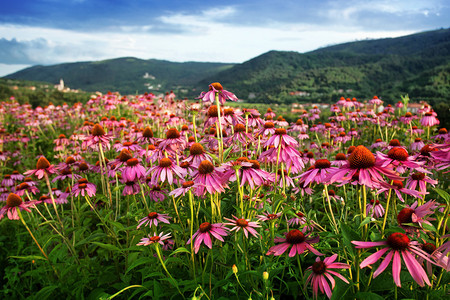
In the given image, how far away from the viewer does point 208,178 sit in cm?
172

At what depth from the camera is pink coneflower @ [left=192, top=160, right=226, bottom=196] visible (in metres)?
1.66

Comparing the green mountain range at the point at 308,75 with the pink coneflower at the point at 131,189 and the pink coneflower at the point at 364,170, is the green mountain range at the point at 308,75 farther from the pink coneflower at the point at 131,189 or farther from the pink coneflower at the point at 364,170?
the pink coneflower at the point at 364,170

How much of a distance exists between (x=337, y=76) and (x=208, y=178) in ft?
245

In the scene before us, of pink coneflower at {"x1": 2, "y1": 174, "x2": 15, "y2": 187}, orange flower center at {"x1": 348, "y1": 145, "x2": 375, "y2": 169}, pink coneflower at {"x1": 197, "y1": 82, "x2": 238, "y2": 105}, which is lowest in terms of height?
pink coneflower at {"x1": 2, "y1": 174, "x2": 15, "y2": 187}

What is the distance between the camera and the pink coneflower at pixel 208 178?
1659mm

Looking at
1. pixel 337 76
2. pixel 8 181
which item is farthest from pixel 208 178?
pixel 337 76

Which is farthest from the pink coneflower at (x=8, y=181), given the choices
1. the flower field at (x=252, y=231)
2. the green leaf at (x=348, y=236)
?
the green leaf at (x=348, y=236)

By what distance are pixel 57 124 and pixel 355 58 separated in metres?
101

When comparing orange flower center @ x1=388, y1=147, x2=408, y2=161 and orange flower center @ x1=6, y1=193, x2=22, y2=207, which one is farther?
orange flower center @ x1=6, y1=193, x2=22, y2=207

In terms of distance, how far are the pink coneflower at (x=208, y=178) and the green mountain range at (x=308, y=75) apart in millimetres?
15173

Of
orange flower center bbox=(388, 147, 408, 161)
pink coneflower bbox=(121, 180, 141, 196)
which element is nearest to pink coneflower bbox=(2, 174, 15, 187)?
pink coneflower bbox=(121, 180, 141, 196)

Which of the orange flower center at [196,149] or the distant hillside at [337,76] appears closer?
the orange flower center at [196,149]

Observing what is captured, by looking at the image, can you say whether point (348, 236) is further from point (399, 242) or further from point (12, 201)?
point (12, 201)

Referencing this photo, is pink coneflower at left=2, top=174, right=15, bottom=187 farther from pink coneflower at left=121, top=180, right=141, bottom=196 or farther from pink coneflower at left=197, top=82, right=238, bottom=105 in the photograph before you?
pink coneflower at left=197, top=82, right=238, bottom=105
